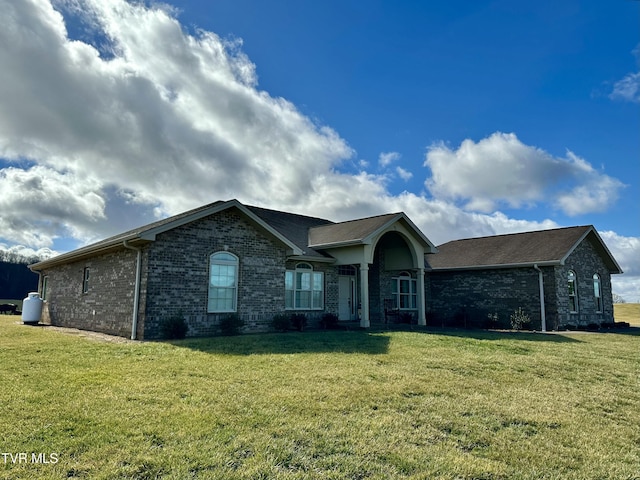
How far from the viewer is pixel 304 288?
17.4m

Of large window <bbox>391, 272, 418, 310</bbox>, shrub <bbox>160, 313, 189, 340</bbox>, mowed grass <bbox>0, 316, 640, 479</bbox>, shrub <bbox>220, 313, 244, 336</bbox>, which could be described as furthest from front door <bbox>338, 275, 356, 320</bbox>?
mowed grass <bbox>0, 316, 640, 479</bbox>

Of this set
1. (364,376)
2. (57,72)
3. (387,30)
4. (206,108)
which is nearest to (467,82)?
(387,30)

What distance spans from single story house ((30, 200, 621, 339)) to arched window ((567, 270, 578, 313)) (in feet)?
0.16

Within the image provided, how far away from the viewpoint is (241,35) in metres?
12.1

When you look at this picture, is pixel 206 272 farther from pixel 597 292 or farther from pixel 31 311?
pixel 597 292

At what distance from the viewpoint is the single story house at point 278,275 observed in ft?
42.3

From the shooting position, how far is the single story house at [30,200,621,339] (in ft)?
42.3

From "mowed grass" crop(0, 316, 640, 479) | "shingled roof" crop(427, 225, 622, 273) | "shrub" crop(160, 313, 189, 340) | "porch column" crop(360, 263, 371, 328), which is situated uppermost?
"shingled roof" crop(427, 225, 622, 273)

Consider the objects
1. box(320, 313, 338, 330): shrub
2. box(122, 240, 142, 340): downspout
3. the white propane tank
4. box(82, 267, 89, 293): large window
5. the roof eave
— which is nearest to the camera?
box(122, 240, 142, 340): downspout

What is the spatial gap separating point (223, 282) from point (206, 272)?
0.74 metres

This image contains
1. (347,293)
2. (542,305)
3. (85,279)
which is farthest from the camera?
(347,293)

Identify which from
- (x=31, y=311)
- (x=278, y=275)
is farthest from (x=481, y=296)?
(x=31, y=311)

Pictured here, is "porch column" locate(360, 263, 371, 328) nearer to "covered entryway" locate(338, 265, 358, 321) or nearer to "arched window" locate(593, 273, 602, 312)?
"covered entryway" locate(338, 265, 358, 321)

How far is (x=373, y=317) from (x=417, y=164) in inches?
293
